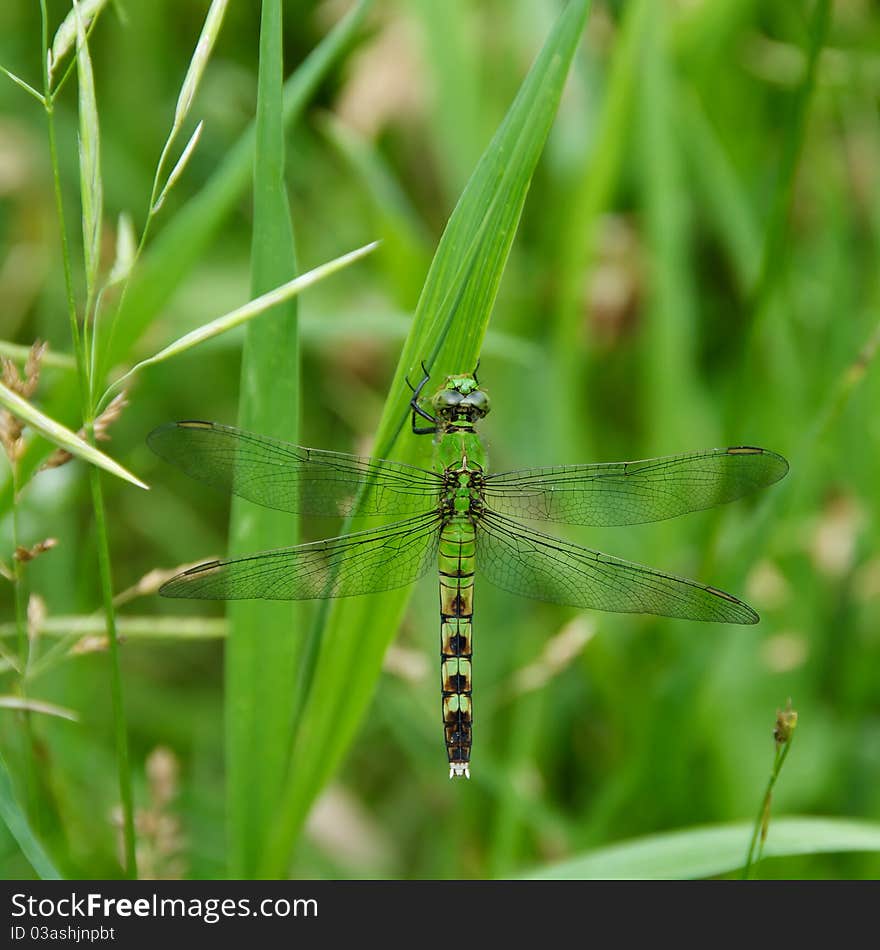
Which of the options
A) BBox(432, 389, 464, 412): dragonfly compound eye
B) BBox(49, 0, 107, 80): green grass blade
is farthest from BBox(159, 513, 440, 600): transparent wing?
BBox(49, 0, 107, 80): green grass blade

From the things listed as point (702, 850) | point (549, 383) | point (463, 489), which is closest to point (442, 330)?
point (463, 489)

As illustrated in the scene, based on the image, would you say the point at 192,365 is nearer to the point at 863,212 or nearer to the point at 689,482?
the point at 689,482

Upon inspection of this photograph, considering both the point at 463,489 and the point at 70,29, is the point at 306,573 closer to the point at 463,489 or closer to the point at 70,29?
the point at 463,489

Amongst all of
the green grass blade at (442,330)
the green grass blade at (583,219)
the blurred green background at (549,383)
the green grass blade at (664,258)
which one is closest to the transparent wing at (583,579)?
the blurred green background at (549,383)

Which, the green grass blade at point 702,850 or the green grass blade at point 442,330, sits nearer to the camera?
the green grass blade at point 442,330

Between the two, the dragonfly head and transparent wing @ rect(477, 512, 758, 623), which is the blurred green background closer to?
transparent wing @ rect(477, 512, 758, 623)

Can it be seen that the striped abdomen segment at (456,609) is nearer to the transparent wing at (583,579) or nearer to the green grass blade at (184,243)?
the transparent wing at (583,579)
